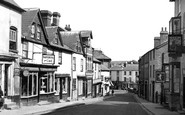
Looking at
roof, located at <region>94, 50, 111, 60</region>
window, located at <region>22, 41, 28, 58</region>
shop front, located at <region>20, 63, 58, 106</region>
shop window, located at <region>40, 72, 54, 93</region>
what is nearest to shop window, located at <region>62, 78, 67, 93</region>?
shop front, located at <region>20, 63, 58, 106</region>

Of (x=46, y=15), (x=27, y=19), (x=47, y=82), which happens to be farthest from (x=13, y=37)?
(x=46, y=15)

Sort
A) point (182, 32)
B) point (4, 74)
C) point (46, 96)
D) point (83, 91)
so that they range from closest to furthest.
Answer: point (4, 74) < point (182, 32) < point (46, 96) < point (83, 91)

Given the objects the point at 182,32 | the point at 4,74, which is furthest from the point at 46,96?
the point at 182,32

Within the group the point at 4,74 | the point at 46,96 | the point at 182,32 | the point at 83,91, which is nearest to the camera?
the point at 4,74

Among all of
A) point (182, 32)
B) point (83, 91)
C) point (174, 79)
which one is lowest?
point (83, 91)

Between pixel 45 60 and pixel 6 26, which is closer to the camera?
pixel 6 26

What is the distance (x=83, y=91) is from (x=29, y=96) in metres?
20.4

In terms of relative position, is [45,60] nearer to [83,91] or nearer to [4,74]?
[4,74]

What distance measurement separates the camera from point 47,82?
2989cm

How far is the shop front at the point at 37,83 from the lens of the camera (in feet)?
82.2

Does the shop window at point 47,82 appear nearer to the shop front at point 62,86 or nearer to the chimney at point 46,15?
the shop front at point 62,86

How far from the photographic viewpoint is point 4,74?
848 inches

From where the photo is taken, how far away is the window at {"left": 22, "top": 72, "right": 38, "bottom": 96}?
2533 centimetres

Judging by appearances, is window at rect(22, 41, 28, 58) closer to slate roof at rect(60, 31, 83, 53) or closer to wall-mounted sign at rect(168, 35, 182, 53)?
wall-mounted sign at rect(168, 35, 182, 53)
